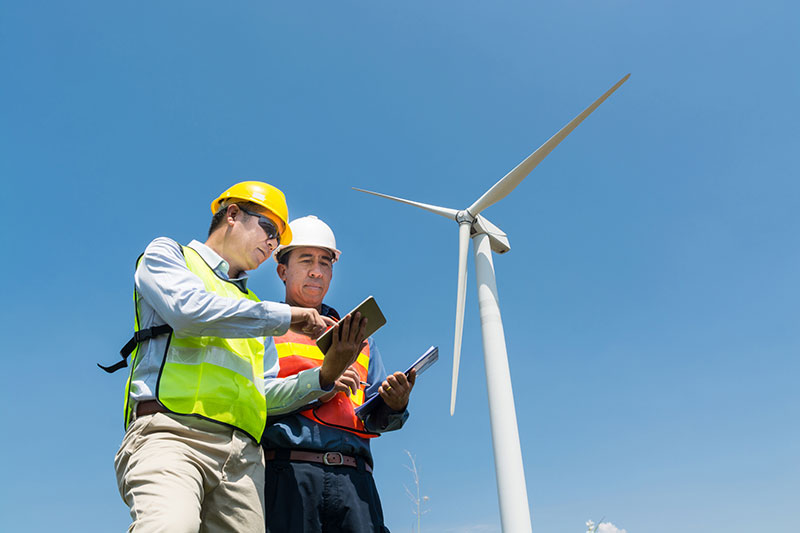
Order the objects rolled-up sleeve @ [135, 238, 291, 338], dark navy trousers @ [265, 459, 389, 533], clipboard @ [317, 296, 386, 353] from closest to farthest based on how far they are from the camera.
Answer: rolled-up sleeve @ [135, 238, 291, 338] → clipboard @ [317, 296, 386, 353] → dark navy trousers @ [265, 459, 389, 533]

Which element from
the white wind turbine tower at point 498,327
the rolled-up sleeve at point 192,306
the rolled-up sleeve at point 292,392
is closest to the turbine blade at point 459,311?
the white wind turbine tower at point 498,327

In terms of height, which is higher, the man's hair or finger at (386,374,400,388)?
the man's hair

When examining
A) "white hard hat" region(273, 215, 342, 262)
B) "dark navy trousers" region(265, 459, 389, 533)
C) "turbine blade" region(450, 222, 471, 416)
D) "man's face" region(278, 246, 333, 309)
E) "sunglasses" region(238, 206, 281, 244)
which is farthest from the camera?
"turbine blade" region(450, 222, 471, 416)

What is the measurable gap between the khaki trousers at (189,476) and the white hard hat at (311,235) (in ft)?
6.24

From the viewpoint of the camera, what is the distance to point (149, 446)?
2.86 m

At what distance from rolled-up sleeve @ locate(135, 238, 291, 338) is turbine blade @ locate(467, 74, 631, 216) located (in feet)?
40.8

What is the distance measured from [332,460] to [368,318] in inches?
44.0

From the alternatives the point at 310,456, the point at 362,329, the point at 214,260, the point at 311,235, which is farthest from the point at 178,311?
the point at 311,235

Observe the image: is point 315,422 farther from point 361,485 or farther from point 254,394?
point 254,394

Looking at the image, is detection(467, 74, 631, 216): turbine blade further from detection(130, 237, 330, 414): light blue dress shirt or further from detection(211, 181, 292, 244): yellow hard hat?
detection(130, 237, 330, 414): light blue dress shirt

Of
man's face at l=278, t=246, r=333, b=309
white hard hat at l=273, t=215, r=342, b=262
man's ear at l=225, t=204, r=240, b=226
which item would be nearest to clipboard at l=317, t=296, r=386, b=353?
man's ear at l=225, t=204, r=240, b=226

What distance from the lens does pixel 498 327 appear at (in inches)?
534

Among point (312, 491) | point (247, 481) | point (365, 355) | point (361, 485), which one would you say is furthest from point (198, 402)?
point (365, 355)

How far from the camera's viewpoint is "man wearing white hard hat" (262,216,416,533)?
3.85 m
